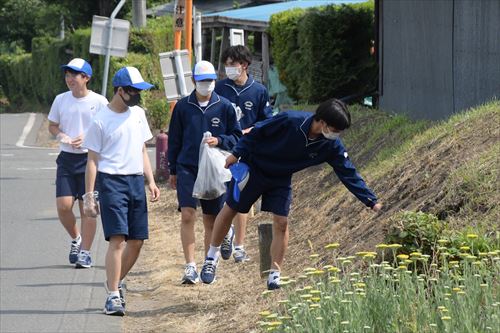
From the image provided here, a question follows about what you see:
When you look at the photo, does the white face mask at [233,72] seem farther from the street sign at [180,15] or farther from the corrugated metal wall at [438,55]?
the street sign at [180,15]

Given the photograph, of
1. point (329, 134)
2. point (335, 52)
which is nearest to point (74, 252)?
point (329, 134)

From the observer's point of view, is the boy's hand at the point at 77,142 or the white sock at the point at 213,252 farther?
the boy's hand at the point at 77,142

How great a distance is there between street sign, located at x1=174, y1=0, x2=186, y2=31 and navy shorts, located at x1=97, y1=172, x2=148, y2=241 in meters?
8.89

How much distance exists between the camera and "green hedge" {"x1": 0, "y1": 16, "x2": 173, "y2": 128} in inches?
1467

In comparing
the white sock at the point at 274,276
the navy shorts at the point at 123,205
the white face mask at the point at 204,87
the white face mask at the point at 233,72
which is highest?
the white face mask at the point at 233,72

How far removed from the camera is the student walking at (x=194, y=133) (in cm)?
1065

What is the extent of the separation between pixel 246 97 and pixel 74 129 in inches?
67.8

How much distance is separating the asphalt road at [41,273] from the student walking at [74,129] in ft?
1.85

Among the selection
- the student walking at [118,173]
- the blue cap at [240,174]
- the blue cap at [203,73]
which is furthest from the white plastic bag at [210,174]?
the blue cap at [240,174]

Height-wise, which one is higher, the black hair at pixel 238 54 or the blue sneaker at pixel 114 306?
the black hair at pixel 238 54

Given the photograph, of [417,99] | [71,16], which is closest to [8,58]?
[71,16]

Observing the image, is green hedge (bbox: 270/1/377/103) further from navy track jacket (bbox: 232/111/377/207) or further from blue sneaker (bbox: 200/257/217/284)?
navy track jacket (bbox: 232/111/377/207)

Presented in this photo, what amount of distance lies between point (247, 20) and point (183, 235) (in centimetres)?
2012

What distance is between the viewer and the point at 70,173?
11977 millimetres
